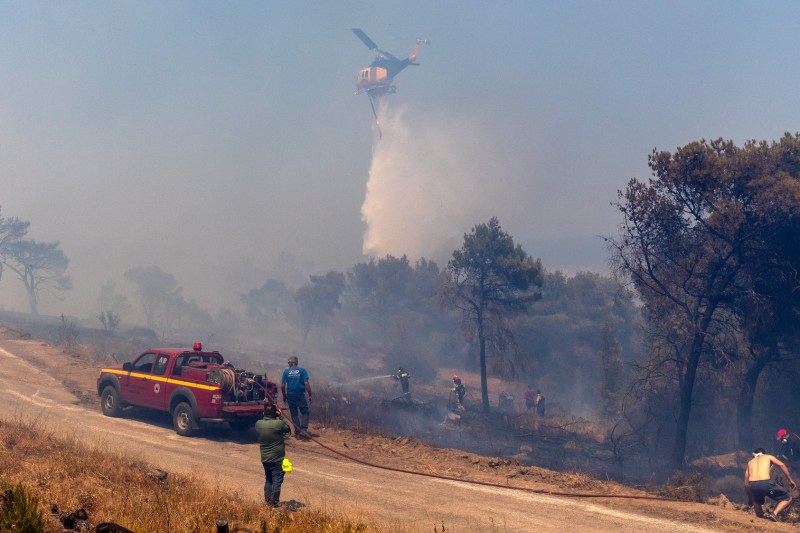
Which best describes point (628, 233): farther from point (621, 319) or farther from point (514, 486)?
point (621, 319)

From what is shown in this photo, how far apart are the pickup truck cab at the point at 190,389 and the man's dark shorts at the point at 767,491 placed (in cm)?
983

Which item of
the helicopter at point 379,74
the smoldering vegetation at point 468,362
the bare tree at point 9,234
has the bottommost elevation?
the smoldering vegetation at point 468,362

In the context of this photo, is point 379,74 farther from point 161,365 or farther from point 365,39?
point 161,365

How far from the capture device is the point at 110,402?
52.6 ft

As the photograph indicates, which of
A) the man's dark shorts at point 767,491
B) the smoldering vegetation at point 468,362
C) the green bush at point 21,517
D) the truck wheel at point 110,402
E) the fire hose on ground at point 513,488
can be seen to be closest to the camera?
the green bush at point 21,517

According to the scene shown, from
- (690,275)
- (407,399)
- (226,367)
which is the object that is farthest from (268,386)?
(690,275)

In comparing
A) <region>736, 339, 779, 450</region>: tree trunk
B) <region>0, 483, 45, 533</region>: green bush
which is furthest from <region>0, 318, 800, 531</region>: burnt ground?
<region>0, 483, 45, 533</region>: green bush

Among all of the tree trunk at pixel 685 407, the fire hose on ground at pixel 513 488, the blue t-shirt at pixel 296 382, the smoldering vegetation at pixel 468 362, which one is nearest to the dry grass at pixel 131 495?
the fire hose on ground at pixel 513 488

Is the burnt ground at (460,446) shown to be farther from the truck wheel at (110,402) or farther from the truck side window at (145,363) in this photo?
the truck side window at (145,363)

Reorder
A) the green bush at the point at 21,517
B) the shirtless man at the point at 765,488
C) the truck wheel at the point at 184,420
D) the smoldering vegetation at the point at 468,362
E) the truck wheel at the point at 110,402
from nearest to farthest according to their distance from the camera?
the green bush at the point at 21,517, the shirtless man at the point at 765,488, the truck wheel at the point at 184,420, the truck wheel at the point at 110,402, the smoldering vegetation at the point at 468,362

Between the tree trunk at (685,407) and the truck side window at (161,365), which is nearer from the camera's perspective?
the truck side window at (161,365)

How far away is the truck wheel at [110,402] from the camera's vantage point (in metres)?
15.8

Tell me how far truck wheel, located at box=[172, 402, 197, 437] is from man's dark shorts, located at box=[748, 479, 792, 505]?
37.4 feet

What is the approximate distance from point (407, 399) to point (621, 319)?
95.6 ft
